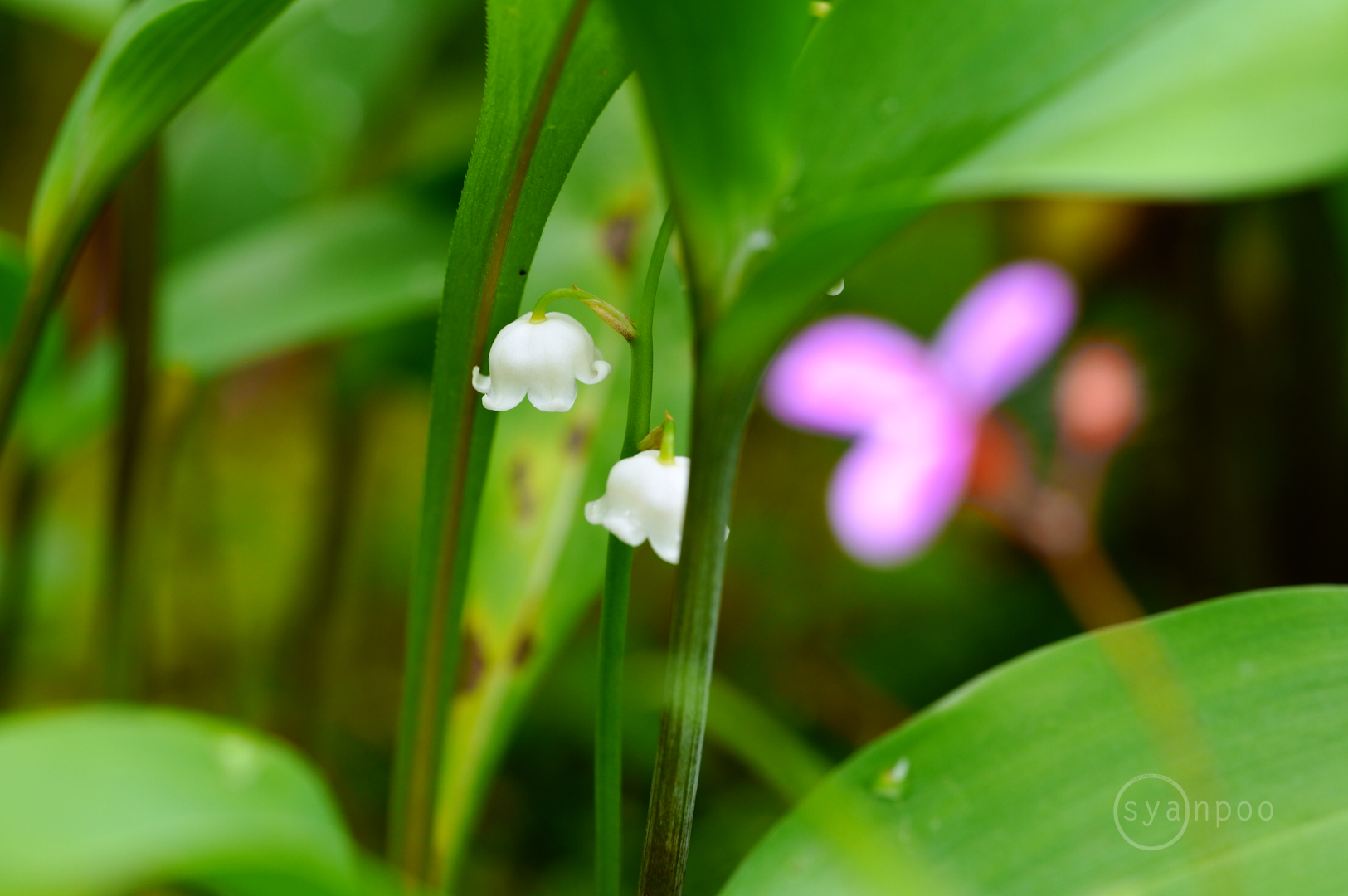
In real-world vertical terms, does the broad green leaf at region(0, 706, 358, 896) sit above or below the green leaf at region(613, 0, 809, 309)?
below

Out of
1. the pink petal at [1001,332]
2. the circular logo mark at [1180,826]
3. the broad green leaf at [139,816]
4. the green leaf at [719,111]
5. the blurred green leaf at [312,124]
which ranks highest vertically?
the blurred green leaf at [312,124]

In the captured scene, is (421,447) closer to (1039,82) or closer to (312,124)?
(312,124)

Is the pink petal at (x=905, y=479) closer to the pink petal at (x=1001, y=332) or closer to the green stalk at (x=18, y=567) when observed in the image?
the pink petal at (x=1001, y=332)

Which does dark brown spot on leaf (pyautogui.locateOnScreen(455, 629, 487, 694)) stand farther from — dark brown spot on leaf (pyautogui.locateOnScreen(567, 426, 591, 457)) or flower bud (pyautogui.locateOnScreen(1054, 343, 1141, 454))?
flower bud (pyautogui.locateOnScreen(1054, 343, 1141, 454))

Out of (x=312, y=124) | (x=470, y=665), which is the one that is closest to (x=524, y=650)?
(x=470, y=665)

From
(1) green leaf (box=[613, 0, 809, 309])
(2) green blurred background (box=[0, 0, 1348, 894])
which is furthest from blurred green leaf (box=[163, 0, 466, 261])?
(1) green leaf (box=[613, 0, 809, 309])

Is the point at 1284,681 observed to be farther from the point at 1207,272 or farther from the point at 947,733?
the point at 1207,272

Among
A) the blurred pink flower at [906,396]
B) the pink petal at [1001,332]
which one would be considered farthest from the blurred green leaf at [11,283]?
the pink petal at [1001,332]
